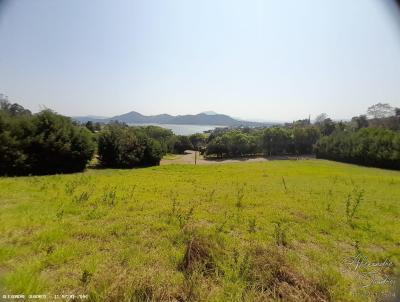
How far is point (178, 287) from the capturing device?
10.6 ft

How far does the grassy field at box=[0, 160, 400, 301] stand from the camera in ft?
10.5

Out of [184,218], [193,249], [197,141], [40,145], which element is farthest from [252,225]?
[197,141]

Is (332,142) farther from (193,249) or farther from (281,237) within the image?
(193,249)

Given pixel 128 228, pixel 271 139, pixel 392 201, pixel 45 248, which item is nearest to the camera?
pixel 45 248

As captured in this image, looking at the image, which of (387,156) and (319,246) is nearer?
(319,246)

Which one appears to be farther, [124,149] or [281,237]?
[124,149]

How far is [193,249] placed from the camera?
4.02 metres

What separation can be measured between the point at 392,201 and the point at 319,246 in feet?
22.3

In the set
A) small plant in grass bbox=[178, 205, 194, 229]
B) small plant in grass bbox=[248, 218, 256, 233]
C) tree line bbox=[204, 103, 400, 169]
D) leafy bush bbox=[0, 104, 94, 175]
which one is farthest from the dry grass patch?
tree line bbox=[204, 103, 400, 169]

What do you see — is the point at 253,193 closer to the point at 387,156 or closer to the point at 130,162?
the point at 130,162

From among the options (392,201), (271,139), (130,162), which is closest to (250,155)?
(271,139)

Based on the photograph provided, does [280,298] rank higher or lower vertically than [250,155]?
higher

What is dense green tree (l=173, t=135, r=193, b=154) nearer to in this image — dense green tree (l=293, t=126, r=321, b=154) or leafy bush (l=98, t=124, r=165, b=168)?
dense green tree (l=293, t=126, r=321, b=154)

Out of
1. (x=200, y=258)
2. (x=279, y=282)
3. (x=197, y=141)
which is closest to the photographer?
(x=279, y=282)
